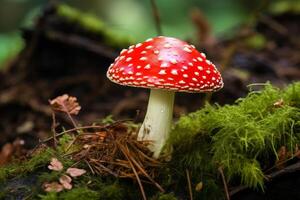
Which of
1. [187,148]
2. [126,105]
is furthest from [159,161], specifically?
[126,105]

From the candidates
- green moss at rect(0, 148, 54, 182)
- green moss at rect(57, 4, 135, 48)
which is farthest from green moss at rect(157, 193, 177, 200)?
green moss at rect(57, 4, 135, 48)

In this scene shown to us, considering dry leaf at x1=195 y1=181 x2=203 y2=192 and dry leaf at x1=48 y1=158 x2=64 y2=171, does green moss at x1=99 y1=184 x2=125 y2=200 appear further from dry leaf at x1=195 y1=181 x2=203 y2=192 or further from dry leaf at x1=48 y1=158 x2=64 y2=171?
dry leaf at x1=195 y1=181 x2=203 y2=192

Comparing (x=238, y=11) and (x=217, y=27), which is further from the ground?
(x=238, y=11)

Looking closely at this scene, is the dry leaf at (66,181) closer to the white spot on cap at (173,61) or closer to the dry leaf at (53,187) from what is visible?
the dry leaf at (53,187)

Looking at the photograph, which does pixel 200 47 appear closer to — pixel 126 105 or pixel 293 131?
pixel 126 105

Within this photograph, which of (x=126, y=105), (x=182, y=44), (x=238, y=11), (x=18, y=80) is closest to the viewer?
(x=182, y=44)
